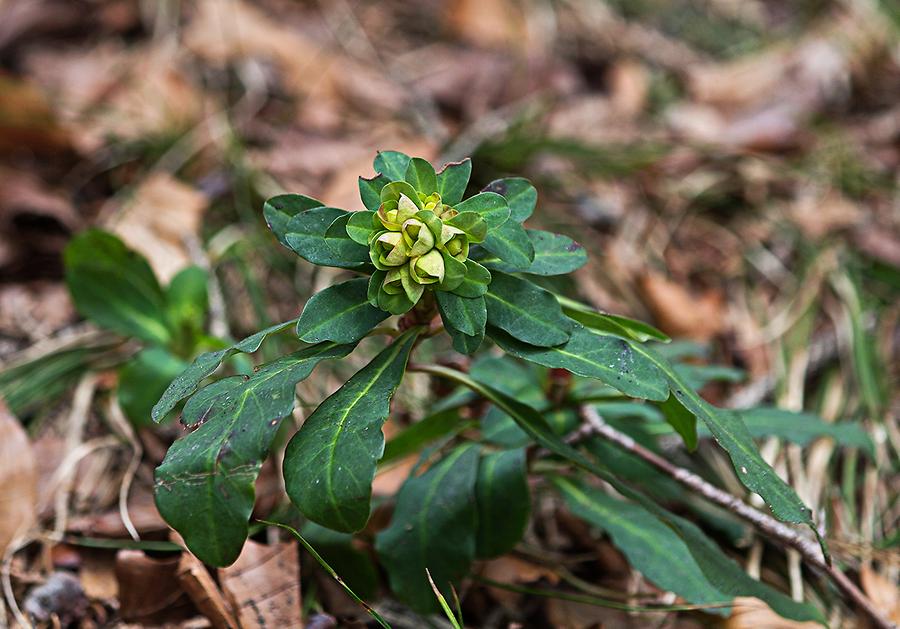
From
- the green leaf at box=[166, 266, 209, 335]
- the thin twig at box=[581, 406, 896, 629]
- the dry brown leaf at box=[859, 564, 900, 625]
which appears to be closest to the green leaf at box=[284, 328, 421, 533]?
the thin twig at box=[581, 406, 896, 629]

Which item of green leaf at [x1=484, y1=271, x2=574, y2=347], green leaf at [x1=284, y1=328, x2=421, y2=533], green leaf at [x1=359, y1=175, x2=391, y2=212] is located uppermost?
green leaf at [x1=359, y1=175, x2=391, y2=212]

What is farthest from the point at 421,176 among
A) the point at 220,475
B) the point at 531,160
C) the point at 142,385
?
the point at 531,160

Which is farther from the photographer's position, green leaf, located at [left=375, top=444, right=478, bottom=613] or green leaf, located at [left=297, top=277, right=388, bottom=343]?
green leaf, located at [left=375, top=444, right=478, bottom=613]

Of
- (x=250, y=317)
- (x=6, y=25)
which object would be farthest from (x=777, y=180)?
(x=6, y=25)

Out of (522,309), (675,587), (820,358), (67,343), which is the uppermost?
(522,309)

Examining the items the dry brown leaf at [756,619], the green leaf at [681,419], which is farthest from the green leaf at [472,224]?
the dry brown leaf at [756,619]

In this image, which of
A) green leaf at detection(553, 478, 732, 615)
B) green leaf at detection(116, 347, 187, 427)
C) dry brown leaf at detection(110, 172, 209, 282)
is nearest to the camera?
green leaf at detection(553, 478, 732, 615)

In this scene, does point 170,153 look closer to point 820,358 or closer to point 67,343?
point 67,343

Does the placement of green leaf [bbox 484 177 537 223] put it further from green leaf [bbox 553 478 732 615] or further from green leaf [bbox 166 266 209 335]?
green leaf [bbox 166 266 209 335]
